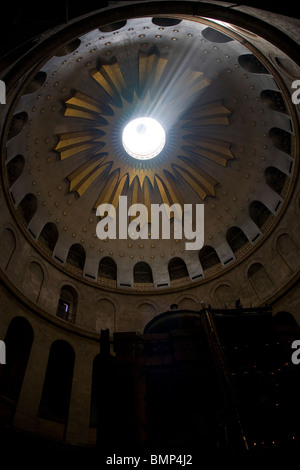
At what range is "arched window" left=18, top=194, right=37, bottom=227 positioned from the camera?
1678 cm

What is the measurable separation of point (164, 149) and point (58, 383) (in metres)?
14.8

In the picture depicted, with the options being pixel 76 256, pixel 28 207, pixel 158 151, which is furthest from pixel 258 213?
pixel 28 207

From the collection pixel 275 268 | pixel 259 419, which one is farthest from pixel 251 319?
pixel 275 268

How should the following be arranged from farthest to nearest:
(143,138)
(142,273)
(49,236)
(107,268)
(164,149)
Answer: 1. (143,138)
2. (164,149)
3. (142,273)
4. (107,268)
5. (49,236)

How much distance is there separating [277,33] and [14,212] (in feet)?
41.0

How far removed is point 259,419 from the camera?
8344 millimetres

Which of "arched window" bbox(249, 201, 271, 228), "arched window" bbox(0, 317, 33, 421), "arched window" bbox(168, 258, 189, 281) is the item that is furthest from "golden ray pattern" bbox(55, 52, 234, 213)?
"arched window" bbox(0, 317, 33, 421)

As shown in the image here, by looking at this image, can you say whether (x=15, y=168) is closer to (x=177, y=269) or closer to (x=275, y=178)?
(x=177, y=269)

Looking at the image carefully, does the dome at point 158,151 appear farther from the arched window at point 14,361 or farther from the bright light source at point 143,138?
the arched window at point 14,361

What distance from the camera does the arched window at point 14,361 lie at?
11780 mm

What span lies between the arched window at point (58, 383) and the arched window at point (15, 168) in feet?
25.8

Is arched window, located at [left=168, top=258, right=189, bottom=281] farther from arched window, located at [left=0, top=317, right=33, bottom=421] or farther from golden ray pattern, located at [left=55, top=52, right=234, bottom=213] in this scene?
arched window, located at [left=0, top=317, right=33, bottom=421]

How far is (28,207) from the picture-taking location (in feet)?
56.9

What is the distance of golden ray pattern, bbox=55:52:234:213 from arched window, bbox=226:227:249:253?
116 inches
